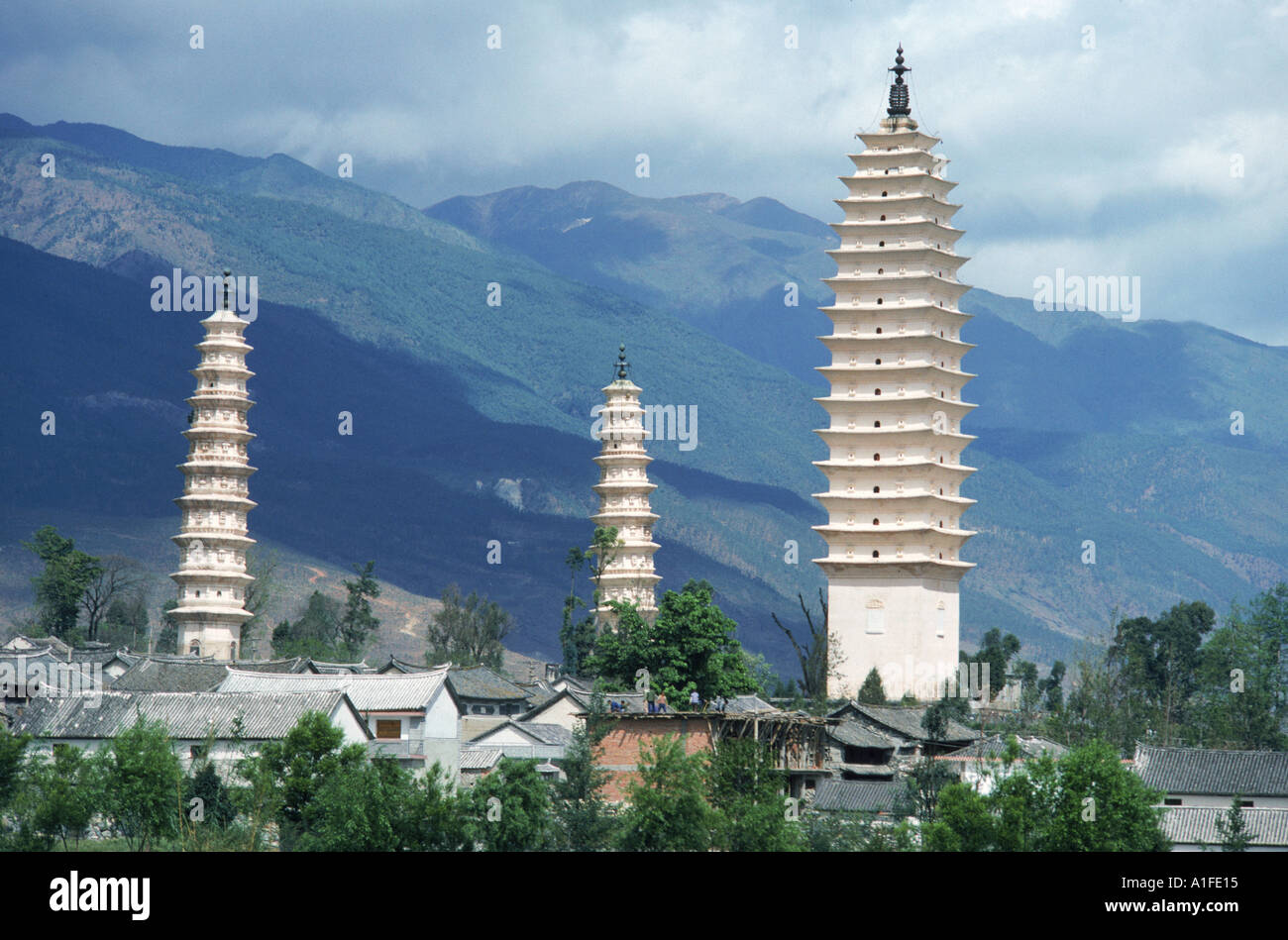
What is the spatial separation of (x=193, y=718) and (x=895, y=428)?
45.8 metres

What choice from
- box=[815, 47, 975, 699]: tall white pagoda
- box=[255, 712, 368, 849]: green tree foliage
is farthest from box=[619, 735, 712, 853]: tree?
box=[815, 47, 975, 699]: tall white pagoda

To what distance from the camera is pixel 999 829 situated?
138 ft

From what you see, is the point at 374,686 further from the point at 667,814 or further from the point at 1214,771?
the point at 1214,771

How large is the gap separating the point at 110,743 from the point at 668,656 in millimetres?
19414

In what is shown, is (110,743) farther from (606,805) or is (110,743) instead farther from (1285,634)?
(1285,634)

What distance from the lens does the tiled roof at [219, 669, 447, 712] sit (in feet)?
211

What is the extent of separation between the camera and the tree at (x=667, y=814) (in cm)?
4166

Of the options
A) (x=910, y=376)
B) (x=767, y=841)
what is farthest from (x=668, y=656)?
(x=910, y=376)

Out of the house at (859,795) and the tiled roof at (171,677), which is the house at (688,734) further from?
the tiled roof at (171,677)

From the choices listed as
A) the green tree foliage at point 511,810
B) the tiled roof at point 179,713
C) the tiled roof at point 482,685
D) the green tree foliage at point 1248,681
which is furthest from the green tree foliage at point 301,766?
the green tree foliage at point 1248,681

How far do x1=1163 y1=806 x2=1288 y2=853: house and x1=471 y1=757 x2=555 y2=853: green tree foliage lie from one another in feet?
58.0

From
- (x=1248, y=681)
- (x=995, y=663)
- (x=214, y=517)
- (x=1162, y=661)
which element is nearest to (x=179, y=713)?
(x=214, y=517)

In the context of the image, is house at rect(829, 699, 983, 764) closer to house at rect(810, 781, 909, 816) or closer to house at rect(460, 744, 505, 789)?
house at rect(810, 781, 909, 816)
